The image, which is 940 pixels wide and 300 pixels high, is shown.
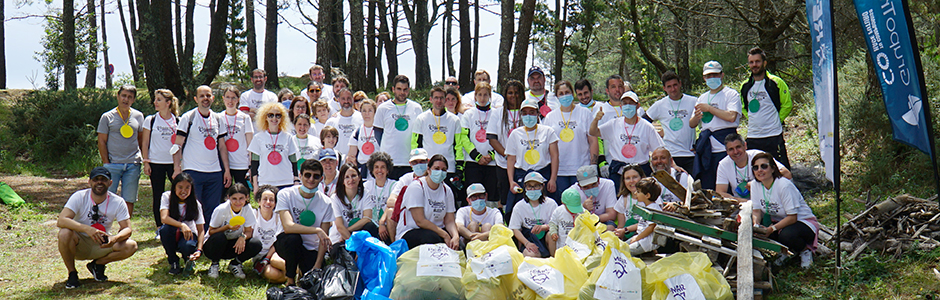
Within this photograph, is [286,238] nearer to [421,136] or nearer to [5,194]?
[421,136]

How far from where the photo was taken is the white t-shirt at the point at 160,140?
24.6ft

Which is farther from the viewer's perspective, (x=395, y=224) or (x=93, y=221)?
(x=395, y=224)

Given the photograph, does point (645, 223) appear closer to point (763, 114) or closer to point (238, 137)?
point (763, 114)

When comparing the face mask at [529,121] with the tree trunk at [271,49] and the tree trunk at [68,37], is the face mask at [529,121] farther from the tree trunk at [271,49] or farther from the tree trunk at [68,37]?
the tree trunk at [68,37]

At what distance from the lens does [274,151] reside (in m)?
7.32

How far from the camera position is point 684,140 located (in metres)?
7.16

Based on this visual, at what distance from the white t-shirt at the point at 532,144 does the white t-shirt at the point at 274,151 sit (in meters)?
2.38

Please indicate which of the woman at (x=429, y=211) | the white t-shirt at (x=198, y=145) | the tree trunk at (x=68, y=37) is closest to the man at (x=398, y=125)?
the woman at (x=429, y=211)

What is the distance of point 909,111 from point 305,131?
5630mm

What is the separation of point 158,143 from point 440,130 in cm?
309

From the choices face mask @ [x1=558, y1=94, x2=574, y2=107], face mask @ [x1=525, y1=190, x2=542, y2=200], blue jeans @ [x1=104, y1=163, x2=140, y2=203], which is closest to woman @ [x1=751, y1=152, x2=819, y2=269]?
face mask @ [x1=525, y1=190, x2=542, y2=200]

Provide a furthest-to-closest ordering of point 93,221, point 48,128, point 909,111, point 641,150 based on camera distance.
Answer: point 48,128
point 641,150
point 93,221
point 909,111

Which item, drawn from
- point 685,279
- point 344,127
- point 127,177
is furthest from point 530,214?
point 127,177

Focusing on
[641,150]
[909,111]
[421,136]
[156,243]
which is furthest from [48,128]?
[909,111]
